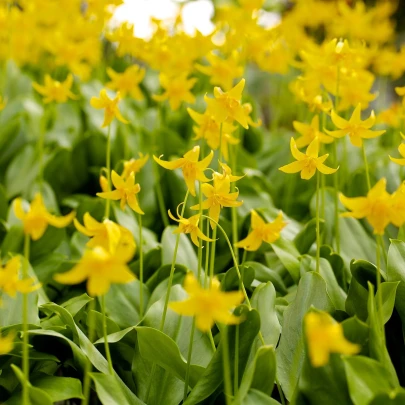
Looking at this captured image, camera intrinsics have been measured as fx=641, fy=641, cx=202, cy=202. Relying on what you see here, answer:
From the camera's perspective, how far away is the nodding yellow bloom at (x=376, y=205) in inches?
33.5

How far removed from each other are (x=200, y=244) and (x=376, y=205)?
350mm

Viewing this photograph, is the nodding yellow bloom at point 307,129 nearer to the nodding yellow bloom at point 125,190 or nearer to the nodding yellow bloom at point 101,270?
the nodding yellow bloom at point 125,190

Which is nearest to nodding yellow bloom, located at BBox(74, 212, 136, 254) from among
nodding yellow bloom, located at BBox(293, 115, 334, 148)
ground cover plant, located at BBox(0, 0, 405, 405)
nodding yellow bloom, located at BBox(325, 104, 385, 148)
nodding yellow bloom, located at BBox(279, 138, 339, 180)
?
ground cover plant, located at BBox(0, 0, 405, 405)

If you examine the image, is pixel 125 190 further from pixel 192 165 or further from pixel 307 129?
pixel 307 129

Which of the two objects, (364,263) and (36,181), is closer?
(364,263)

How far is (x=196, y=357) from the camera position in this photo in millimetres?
1195

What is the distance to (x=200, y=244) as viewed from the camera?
43.6 inches

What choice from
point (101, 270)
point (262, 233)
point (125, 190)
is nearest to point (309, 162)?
point (262, 233)

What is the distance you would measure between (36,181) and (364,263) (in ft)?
3.92

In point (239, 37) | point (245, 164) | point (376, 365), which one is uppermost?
point (239, 37)

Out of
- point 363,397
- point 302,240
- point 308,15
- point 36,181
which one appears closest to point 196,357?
point 363,397

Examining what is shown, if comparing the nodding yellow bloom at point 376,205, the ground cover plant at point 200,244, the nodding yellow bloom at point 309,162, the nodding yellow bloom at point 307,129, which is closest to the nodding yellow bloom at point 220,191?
the ground cover plant at point 200,244

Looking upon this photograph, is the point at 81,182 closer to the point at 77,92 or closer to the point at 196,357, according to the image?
the point at 77,92

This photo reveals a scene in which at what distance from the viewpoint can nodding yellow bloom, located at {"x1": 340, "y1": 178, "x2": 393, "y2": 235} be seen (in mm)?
851
